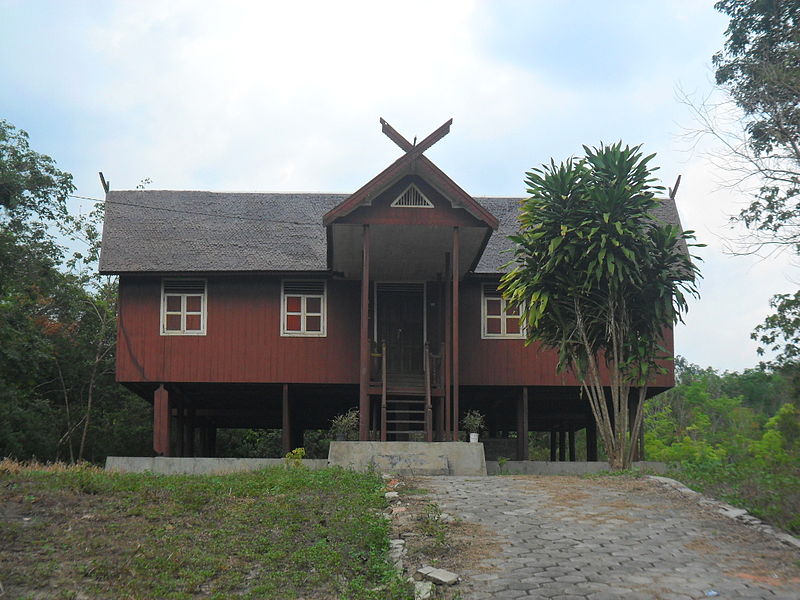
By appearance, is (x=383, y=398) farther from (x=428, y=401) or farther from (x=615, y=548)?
(x=615, y=548)

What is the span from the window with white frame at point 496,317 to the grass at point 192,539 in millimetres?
9756

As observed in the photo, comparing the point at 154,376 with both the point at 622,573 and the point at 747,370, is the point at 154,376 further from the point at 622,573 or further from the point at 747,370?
the point at 747,370

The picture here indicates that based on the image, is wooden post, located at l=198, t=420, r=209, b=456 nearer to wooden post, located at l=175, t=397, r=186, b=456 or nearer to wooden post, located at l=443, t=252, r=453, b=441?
wooden post, located at l=175, t=397, r=186, b=456

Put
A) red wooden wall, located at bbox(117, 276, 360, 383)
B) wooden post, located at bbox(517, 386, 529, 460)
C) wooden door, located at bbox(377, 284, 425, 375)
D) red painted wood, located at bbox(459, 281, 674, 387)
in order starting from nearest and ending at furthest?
1. red wooden wall, located at bbox(117, 276, 360, 383)
2. red painted wood, located at bbox(459, 281, 674, 387)
3. wooden post, located at bbox(517, 386, 529, 460)
4. wooden door, located at bbox(377, 284, 425, 375)

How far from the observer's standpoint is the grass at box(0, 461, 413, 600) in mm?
8859

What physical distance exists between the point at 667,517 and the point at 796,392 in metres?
20.1

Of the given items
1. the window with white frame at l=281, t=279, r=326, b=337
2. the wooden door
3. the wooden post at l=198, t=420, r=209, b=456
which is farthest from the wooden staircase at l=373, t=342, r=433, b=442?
the wooden post at l=198, t=420, r=209, b=456

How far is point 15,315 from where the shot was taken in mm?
27469

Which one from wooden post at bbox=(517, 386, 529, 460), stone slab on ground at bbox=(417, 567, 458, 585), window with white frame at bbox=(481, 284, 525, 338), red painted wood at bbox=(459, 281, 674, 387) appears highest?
window with white frame at bbox=(481, 284, 525, 338)

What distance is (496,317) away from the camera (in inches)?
909

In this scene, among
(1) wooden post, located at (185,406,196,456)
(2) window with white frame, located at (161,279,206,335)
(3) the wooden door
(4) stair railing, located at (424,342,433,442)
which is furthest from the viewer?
(1) wooden post, located at (185,406,196,456)

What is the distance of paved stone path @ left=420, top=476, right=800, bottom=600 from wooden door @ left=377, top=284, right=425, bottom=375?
30.2 feet

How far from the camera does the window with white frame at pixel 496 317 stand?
906 inches

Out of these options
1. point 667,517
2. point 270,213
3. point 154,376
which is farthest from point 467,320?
point 667,517
